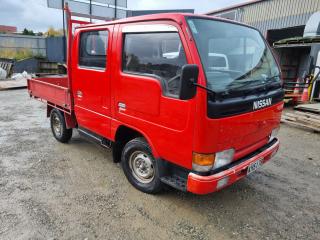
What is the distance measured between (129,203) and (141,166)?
0.48m

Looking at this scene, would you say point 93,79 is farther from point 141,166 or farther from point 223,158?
point 223,158

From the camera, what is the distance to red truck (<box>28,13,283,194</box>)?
234 centimetres

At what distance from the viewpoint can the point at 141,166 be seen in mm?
3234

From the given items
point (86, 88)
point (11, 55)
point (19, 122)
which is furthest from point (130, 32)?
point (11, 55)

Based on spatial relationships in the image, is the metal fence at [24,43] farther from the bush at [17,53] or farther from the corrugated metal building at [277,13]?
the corrugated metal building at [277,13]

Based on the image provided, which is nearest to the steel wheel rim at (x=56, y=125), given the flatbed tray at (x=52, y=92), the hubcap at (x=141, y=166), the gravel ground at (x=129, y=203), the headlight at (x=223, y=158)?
the flatbed tray at (x=52, y=92)

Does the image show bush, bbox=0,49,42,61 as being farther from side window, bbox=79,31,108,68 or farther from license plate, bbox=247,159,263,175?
license plate, bbox=247,159,263,175

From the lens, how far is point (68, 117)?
14.7 feet

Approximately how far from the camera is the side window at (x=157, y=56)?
8.16ft

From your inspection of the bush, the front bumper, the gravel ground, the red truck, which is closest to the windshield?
the red truck

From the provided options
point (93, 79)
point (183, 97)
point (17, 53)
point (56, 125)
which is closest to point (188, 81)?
point (183, 97)

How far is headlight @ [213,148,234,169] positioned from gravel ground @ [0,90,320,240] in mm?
701

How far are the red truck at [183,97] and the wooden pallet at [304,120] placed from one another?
137 inches

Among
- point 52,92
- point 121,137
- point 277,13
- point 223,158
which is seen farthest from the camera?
point 277,13
